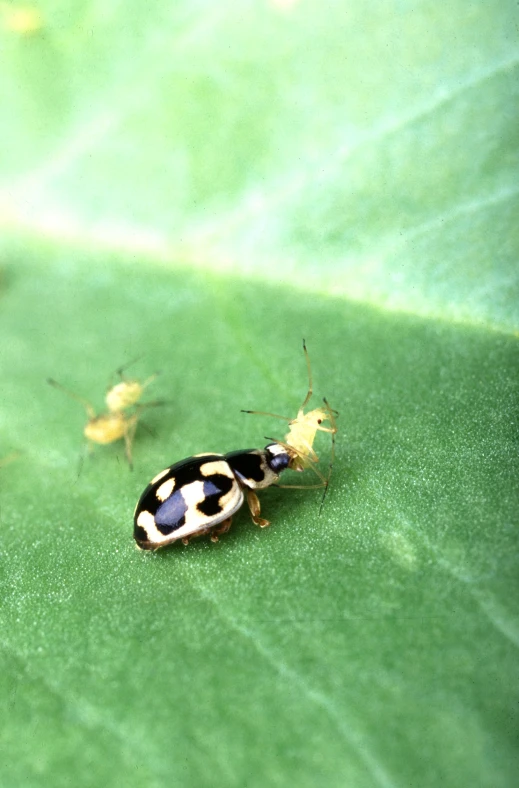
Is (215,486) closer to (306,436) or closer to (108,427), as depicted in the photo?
(306,436)

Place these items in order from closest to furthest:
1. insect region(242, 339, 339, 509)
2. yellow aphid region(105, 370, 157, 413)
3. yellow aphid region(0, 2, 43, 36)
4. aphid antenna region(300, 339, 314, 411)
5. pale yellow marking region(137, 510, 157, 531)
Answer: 1. pale yellow marking region(137, 510, 157, 531)
2. insect region(242, 339, 339, 509)
3. aphid antenna region(300, 339, 314, 411)
4. yellow aphid region(105, 370, 157, 413)
5. yellow aphid region(0, 2, 43, 36)

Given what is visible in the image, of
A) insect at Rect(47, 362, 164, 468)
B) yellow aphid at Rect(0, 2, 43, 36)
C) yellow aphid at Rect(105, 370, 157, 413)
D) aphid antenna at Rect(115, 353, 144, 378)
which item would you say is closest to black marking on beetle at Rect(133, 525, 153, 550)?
insect at Rect(47, 362, 164, 468)

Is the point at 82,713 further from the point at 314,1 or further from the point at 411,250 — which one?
the point at 314,1

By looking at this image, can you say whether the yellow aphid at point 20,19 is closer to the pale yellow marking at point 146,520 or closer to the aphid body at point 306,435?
the aphid body at point 306,435

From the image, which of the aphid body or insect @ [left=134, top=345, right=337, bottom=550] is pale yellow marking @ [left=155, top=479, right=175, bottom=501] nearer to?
insect @ [left=134, top=345, right=337, bottom=550]

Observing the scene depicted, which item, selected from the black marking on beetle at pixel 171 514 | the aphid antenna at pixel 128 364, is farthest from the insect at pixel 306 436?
the aphid antenna at pixel 128 364

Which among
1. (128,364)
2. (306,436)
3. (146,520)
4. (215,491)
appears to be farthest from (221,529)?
(128,364)

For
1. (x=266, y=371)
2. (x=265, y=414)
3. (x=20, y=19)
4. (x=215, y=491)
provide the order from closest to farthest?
(x=215, y=491), (x=265, y=414), (x=266, y=371), (x=20, y=19)
